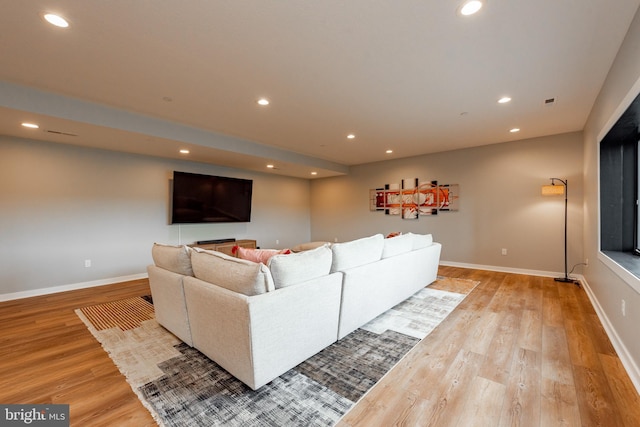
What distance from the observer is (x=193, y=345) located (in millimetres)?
2342

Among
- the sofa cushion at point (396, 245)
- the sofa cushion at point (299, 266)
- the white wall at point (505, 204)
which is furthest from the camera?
the white wall at point (505, 204)

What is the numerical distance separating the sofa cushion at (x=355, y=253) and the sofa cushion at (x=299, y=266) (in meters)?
0.12

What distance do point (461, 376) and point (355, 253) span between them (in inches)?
48.5

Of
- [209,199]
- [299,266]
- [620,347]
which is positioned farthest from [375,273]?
[209,199]

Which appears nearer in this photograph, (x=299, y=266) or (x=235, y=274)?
(x=235, y=274)

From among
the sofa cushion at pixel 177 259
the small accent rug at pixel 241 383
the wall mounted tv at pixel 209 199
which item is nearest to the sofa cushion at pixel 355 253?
the small accent rug at pixel 241 383

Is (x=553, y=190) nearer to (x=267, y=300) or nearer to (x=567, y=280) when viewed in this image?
(x=567, y=280)

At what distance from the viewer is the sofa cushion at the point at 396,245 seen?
3.15 metres

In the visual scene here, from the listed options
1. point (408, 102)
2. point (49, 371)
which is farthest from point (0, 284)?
point (408, 102)

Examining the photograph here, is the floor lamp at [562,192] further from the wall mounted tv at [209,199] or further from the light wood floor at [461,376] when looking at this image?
the wall mounted tv at [209,199]

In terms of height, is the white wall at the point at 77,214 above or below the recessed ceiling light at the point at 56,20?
below

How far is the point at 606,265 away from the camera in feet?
8.92

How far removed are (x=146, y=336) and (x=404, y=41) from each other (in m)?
3.46

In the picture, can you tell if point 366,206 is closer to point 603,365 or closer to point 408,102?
point 408,102
